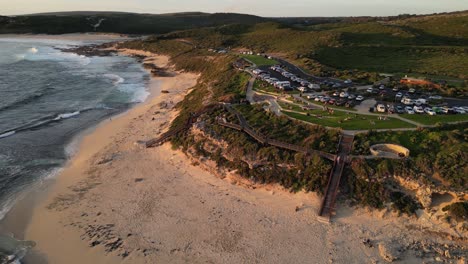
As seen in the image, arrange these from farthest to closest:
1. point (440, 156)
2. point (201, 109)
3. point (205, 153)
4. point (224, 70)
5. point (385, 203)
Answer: point (224, 70), point (201, 109), point (205, 153), point (440, 156), point (385, 203)

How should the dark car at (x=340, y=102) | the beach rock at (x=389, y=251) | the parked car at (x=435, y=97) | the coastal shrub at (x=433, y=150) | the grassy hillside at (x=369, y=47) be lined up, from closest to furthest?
the beach rock at (x=389, y=251) → the coastal shrub at (x=433, y=150) → the dark car at (x=340, y=102) → the parked car at (x=435, y=97) → the grassy hillside at (x=369, y=47)

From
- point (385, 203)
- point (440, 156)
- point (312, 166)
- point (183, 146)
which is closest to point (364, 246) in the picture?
point (385, 203)

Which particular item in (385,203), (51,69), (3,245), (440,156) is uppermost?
(440,156)

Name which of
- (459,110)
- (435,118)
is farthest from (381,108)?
(459,110)

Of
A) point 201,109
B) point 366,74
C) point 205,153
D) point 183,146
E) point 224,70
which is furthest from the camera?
point 224,70

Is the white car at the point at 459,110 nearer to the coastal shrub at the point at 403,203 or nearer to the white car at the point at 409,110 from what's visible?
the white car at the point at 409,110

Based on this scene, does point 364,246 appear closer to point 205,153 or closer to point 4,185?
point 205,153

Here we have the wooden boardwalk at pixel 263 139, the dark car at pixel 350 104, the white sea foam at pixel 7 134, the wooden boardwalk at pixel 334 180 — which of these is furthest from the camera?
the white sea foam at pixel 7 134

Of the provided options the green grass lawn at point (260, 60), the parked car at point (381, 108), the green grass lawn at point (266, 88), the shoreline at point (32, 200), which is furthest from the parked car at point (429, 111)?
the shoreline at point (32, 200)

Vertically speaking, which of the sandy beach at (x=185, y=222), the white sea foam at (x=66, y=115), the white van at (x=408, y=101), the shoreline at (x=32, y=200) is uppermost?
the white van at (x=408, y=101)
